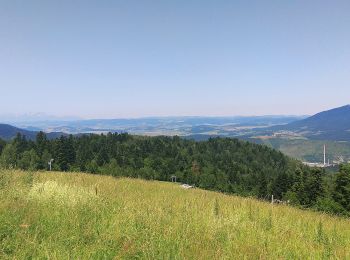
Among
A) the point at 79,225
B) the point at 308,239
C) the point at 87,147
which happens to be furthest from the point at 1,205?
the point at 87,147

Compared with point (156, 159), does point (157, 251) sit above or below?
above

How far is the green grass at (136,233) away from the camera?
18.8 ft

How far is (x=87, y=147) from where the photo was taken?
16162 centimetres

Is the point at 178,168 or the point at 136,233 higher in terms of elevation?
the point at 136,233

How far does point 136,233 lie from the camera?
6547 mm

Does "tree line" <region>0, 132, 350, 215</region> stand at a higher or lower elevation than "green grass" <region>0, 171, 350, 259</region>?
lower

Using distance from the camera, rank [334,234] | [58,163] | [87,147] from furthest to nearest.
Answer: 1. [87,147]
2. [58,163]
3. [334,234]

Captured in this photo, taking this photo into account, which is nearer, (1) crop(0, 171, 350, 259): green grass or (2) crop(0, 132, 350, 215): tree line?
(1) crop(0, 171, 350, 259): green grass

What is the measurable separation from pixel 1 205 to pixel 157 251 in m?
3.77

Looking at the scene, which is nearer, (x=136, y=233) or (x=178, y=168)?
(x=136, y=233)

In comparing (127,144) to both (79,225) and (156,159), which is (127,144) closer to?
(156,159)

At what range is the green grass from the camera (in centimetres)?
573

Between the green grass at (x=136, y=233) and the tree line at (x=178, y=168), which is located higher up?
the green grass at (x=136, y=233)

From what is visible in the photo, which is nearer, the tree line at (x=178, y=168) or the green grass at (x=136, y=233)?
the green grass at (x=136, y=233)
